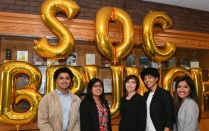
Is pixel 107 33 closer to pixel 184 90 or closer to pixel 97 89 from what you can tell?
pixel 97 89

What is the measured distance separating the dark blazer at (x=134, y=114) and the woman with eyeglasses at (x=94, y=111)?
0.17 m

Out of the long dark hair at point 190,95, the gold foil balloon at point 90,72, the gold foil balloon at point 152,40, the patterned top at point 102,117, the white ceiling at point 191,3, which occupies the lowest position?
the patterned top at point 102,117

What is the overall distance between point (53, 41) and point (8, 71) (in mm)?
800

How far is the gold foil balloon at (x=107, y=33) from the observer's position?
2686 millimetres

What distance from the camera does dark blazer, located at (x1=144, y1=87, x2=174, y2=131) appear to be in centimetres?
207

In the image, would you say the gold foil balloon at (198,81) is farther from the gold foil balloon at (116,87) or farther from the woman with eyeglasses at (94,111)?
the woman with eyeglasses at (94,111)

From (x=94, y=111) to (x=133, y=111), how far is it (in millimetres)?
390

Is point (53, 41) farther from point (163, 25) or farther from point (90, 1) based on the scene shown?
point (163, 25)

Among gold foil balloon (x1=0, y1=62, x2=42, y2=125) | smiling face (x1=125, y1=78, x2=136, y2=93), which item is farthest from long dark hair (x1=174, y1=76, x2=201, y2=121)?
gold foil balloon (x1=0, y1=62, x2=42, y2=125)

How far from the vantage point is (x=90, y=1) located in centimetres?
332

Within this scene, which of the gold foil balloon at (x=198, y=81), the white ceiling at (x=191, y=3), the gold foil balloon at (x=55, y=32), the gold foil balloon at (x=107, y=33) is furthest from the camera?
the white ceiling at (x=191, y=3)

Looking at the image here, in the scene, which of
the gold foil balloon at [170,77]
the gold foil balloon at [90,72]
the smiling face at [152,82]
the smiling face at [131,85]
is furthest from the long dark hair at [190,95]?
the gold foil balloon at [90,72]

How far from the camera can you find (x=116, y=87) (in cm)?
277

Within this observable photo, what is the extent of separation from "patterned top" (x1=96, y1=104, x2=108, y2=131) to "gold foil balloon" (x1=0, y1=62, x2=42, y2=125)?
782 mm
